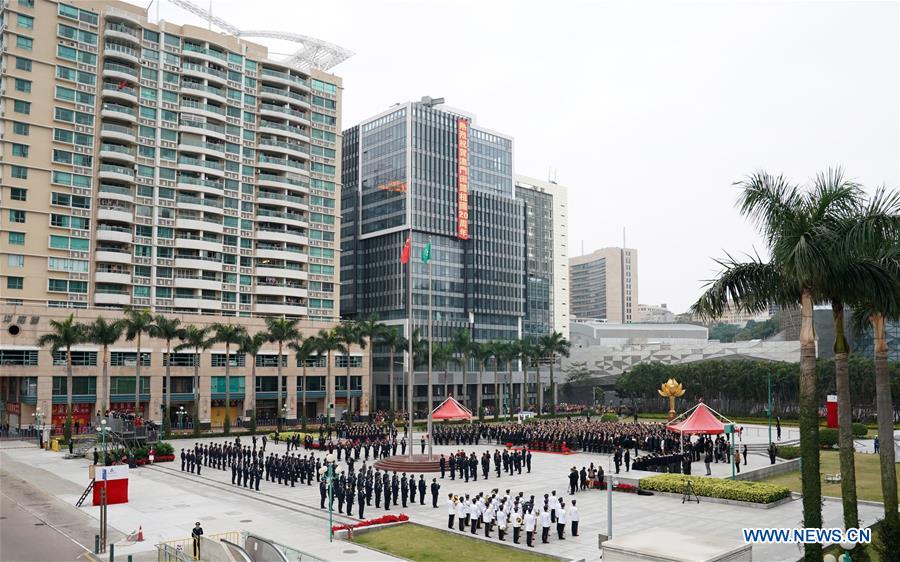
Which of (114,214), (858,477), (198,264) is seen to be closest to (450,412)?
(858,477)

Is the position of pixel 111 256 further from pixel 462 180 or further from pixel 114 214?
pixel 462 180

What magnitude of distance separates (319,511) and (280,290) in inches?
2327

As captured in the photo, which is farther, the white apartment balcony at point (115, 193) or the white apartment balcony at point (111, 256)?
the white apartment balcony at point (115, 193)

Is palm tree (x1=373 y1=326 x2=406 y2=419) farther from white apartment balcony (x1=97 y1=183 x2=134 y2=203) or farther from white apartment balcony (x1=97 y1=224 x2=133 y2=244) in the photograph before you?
white apartment balcony (x1=97 y1=183 x2=134 y2=203)

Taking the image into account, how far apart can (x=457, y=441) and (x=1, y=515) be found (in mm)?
32863

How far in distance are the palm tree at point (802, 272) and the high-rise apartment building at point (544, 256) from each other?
4340 inches

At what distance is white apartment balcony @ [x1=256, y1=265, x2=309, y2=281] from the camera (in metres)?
85.0

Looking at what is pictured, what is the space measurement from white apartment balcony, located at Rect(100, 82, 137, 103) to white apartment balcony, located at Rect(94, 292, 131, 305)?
21081mm

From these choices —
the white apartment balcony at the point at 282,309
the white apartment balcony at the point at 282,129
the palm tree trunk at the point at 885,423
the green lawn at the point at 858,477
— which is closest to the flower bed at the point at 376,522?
the palm tree trunk at the point at 885,423

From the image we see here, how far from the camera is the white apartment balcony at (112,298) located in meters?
73.1

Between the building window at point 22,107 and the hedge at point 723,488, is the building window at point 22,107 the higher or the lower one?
the higher one

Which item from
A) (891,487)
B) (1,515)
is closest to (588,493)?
(891,487)

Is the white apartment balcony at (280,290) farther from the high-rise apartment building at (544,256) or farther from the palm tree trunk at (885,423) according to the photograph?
the palm tree trunk at (885,423)

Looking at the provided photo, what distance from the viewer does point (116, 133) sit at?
244 ft
